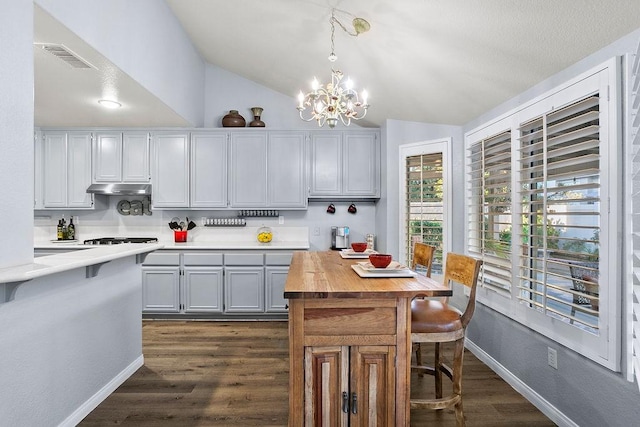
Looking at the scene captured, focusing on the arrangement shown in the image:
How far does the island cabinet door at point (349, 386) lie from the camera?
173 cm

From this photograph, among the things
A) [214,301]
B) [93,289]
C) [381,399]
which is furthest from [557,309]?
[214,301]

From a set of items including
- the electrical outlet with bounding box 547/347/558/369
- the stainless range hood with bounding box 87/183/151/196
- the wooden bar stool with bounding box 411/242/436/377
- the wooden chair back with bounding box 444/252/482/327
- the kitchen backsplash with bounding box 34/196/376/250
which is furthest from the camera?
the kitchen backsplash with bounding box 34/196/376/250

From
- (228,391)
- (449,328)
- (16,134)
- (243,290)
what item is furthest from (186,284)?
(449,328)

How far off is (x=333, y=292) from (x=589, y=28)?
5.96 ft

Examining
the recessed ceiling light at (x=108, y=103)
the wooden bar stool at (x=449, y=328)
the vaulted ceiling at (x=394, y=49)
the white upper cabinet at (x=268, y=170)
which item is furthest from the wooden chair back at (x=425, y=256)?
the recessed ceiling light at (x=108, y=103)

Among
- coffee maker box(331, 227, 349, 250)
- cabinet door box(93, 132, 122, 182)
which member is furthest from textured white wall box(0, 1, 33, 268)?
coffee maker box(331, 227, 349, 250)

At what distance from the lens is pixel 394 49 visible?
2.83 metres

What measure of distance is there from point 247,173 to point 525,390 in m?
3.50

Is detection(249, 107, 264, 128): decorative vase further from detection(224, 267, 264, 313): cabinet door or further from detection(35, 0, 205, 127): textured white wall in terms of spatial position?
detection(224, 267, 264, 313): cabinet door

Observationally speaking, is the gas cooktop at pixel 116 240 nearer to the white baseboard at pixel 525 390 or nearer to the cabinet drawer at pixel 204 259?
the cabinet drawer at pixel 204 259

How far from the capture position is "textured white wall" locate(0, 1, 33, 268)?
1638 millimetres

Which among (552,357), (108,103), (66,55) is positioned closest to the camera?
(552,357)

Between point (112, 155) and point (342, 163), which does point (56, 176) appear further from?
point (342, 163)

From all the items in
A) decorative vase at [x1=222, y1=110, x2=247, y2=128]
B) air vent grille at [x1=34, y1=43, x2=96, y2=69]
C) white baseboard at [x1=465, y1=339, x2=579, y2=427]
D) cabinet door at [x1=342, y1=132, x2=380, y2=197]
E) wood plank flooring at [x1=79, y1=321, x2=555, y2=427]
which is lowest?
wood plank flooring at [x1=79, y1=321, x2=555, y2=427]
